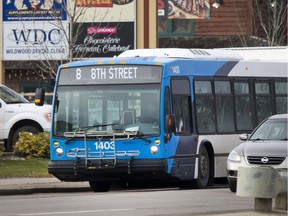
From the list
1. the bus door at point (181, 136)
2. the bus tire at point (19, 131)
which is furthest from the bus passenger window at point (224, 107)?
the bus tire at point (19, 131)

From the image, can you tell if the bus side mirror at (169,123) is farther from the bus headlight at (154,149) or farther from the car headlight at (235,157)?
the car headlight at (235,157)

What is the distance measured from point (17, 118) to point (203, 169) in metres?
8.40

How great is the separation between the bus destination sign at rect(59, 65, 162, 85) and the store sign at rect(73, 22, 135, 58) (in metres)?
16.0

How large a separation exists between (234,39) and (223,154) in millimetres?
26268

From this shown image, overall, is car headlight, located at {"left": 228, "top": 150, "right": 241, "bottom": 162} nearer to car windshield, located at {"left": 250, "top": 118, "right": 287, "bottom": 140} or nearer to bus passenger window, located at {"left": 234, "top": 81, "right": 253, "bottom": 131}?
car windshield, located at {"left": 250, "top": 118, "right": 287, "bottom": 140}

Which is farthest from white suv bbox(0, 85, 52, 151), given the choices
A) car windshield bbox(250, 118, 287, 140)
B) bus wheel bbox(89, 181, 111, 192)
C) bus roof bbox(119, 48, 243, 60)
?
car windshield bbox(250, 118, 287, 140)

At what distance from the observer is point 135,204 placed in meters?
18.0

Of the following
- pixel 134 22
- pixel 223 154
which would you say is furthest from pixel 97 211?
pixel 134 22

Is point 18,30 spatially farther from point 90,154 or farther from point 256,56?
point 90,154

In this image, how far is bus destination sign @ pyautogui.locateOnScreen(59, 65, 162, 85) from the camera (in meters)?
22.4

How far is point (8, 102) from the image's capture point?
30312 millimetres

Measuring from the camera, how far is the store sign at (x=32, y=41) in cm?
3862

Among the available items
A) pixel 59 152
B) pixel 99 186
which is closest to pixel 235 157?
pixel 59 152

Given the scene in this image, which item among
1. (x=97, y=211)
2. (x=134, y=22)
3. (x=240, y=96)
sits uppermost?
(x=134, y=22)
